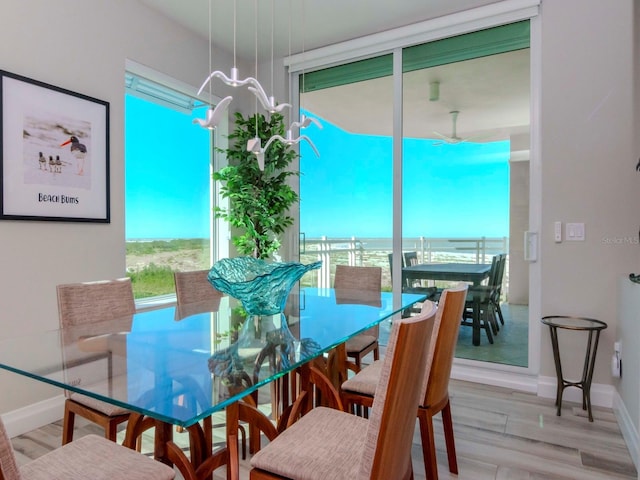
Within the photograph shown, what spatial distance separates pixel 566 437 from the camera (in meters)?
2.35

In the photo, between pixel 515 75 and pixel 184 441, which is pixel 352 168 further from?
pixel 184 441

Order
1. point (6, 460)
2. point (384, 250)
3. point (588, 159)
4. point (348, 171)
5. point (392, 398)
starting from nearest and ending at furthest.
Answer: point (6, 460)
point (392, 398)
point (588, 159)
point (384, 250)
point (348, 171)

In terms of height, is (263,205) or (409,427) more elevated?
(263,205)

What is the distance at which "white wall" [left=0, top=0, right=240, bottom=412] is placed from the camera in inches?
94.9

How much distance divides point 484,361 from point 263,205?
2.27 m

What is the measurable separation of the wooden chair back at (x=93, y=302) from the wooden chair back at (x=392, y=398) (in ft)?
5.30

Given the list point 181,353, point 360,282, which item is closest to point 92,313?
point 181,353

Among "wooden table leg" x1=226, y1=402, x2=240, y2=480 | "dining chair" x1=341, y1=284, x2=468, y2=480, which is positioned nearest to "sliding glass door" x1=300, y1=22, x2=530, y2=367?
"dining chair" x1=341, y1=284, x2=468, y2=480

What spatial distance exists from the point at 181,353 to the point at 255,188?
241 cm

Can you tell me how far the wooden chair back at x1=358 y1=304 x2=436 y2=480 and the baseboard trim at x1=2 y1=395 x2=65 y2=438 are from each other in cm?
234

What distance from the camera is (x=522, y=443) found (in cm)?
228

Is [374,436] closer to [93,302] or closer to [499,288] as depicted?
[93,302]

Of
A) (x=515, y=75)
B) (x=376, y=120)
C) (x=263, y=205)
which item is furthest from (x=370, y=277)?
(x=515, y=75)

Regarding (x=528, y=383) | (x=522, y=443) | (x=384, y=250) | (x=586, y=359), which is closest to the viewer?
(x=522, y=443)
